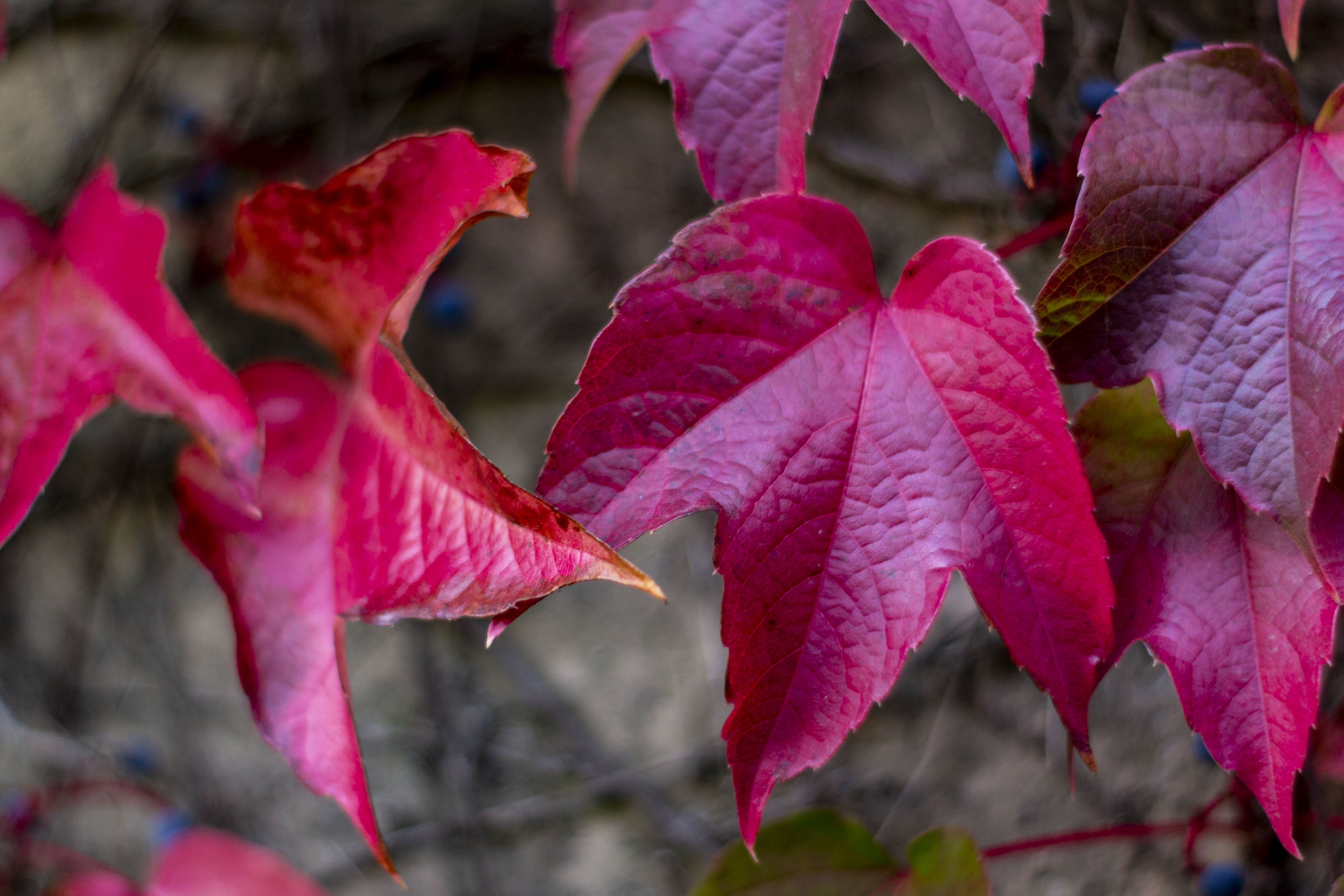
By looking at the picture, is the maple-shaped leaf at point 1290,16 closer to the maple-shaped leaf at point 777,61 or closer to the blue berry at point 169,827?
the maple-shaped leaf at point 777,61

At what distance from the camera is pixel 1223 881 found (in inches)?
28.3

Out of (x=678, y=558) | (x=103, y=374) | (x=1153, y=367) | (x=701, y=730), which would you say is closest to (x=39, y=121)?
(x=103, y=374)

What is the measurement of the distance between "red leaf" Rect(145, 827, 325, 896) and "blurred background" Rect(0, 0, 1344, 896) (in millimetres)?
342

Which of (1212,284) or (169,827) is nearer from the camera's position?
(1212,284)

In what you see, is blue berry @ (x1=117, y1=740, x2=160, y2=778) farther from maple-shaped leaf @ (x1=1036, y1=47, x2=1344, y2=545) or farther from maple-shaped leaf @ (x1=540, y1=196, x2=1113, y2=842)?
maple-shaped leaf @ (x1=1036, y1=47, x2=1344, y2=545)

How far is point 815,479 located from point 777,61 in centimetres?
21

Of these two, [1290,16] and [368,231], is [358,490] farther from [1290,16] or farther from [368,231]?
[1290,16]

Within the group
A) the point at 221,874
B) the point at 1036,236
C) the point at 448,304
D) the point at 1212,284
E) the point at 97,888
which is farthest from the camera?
the point at 448,304

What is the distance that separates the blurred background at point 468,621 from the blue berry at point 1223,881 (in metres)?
0.19

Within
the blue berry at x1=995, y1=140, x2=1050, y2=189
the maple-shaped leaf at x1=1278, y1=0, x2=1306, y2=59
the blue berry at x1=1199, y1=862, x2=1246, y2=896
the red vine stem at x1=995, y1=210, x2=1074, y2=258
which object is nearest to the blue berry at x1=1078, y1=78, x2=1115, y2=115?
the blue berry at x1=995, y1=140, x2=1050, y2=189

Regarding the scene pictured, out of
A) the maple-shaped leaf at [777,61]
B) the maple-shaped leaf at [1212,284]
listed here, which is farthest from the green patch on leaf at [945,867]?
the maple-shaped leaf at [777,61]

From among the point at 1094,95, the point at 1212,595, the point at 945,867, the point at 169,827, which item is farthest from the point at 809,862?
the point at 169,827

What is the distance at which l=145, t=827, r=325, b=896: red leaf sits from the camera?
637 mm

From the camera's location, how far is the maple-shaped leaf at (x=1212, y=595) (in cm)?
37
